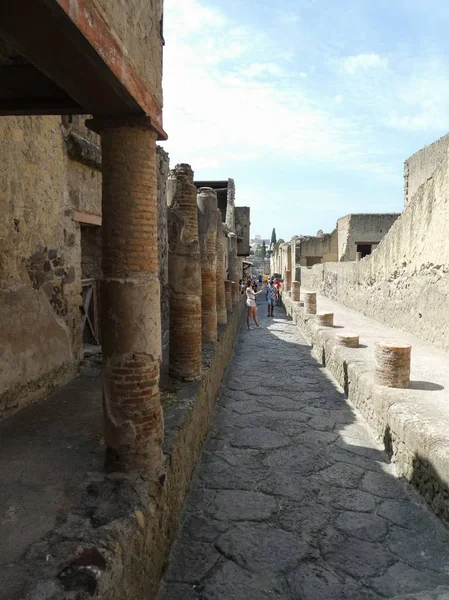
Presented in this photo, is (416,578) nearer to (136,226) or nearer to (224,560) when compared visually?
(224,560)

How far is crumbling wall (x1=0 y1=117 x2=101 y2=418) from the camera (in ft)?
12.3

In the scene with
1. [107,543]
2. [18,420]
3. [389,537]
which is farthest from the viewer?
[18,420]

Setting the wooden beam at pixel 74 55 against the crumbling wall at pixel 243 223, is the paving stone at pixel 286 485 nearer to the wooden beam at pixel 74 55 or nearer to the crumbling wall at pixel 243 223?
the wooden beam at pixel 74 55

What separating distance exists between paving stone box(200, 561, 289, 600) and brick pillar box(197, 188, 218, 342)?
402 centimetres

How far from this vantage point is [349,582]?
108 inches

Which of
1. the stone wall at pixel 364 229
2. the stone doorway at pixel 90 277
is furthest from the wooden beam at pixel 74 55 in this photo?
the stone wall at pixel 364 229

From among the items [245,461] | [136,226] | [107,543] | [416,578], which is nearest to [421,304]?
[245,461]

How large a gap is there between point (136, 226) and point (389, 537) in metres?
2.74

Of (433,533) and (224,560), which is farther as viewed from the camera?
(433,533)

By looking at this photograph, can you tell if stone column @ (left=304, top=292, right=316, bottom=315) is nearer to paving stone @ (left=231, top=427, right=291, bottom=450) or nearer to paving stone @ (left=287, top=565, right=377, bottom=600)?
paving stone @ (left=231, top=427, right=291, bottom=450)

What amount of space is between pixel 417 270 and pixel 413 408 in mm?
5009

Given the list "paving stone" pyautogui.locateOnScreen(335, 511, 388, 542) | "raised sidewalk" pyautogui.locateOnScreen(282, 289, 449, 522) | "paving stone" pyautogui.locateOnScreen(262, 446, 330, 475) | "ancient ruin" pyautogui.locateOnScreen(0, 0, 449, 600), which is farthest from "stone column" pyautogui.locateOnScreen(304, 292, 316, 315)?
"paving stone" pyautogui.locateOnScreen(335, 511, 388, 542)

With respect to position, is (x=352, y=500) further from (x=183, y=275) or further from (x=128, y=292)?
(x=183, y=275)

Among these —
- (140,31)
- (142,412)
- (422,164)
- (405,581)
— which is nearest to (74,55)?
(140,31)
